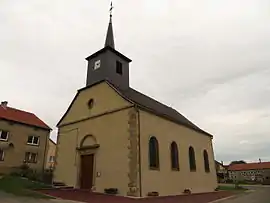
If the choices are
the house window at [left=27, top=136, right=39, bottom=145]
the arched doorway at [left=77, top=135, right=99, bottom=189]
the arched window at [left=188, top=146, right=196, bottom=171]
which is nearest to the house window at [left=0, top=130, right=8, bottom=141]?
the house window at [left=27, top=136, right=39, bottom=145]

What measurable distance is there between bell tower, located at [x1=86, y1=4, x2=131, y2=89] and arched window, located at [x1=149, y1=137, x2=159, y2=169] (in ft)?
19.1

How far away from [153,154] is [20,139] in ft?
60.9

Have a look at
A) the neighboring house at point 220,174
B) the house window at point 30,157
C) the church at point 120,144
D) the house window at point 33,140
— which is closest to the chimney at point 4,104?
the house window at point 33,140

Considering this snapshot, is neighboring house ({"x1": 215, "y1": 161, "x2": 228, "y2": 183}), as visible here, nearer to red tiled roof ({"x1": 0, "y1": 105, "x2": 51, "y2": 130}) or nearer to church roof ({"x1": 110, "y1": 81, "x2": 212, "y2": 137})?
church roof ({"x1": 110, "y1": 81, "x2": 212, "y2": 137})

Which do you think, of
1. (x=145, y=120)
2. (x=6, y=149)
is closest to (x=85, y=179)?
(x=145, y=120)

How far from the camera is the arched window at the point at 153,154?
1682cm

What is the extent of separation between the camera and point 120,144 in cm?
1655

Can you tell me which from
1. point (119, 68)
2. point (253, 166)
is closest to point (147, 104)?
point (119, 68)

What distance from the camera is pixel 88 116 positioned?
787 inches

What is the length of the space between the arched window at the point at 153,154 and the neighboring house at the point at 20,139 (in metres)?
17.8

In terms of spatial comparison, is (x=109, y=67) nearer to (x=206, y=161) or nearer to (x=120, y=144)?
(x=120, y=144)

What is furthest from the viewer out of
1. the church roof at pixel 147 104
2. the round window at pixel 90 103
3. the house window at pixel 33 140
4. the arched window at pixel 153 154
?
the house window at pixel 33 140

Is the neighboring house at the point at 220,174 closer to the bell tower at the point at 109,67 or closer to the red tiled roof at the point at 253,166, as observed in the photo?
the red tiled roof at the point at 253,166

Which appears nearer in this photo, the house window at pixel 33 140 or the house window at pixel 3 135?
the house window at pixel 3 135
